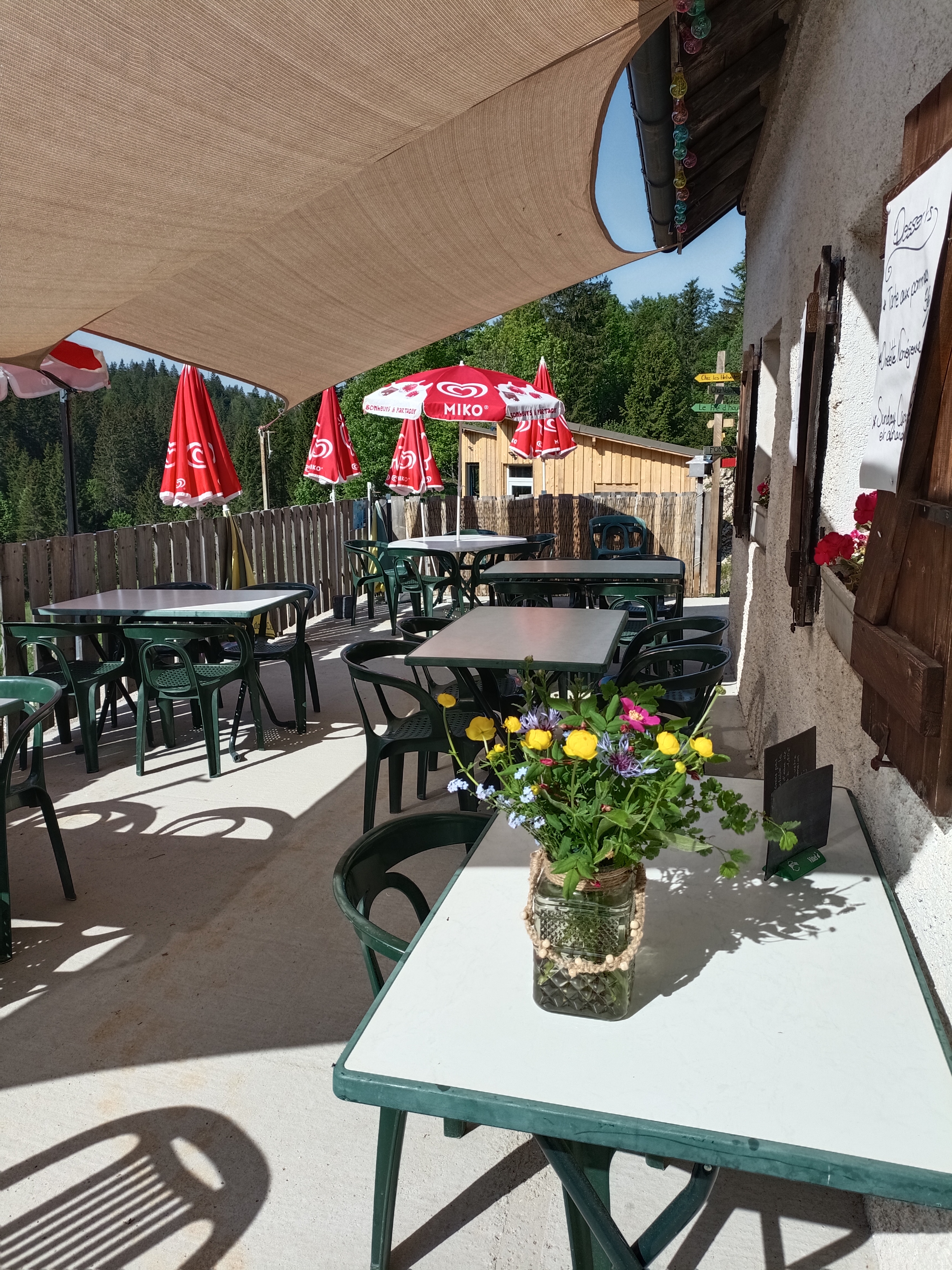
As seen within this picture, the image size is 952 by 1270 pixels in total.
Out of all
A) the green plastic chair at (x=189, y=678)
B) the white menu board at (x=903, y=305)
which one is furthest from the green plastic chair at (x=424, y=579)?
the white menu board at (x=903, y=305)

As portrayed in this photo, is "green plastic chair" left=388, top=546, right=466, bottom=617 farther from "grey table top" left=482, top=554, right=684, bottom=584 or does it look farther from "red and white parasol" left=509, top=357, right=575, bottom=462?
"red and white parasol" left=509, top=357, right=575, bottom=462

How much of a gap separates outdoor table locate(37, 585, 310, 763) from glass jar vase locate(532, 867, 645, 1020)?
3.95 meters

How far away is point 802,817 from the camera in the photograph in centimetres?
177

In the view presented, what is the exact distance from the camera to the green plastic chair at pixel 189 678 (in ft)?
15.3

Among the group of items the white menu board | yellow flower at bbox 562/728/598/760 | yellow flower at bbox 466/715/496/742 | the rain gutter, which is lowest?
yellow flower at bbox 466/715/496/742

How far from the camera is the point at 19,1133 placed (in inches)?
84.4

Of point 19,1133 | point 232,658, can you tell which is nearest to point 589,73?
point 19,1133

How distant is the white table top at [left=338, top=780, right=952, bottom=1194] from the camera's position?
111 cm

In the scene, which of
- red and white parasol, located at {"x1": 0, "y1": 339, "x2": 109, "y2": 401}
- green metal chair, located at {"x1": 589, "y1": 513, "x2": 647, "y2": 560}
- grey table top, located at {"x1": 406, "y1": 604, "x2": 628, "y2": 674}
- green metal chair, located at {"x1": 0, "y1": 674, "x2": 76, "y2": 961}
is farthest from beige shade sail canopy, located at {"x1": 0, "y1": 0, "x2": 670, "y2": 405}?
green metal chair, located at {"x1": 589, "y1": 513, "x2": 647, "y2": 560}

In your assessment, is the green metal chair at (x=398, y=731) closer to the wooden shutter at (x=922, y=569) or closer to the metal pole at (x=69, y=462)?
the wooden shutter at (x=922, y=569)

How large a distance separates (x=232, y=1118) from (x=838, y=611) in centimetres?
201

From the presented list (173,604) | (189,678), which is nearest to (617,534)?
(173,604)

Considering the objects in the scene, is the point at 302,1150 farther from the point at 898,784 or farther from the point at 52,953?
the point at 898,784

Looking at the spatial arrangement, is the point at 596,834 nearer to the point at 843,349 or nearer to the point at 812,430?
the point at 812,430
